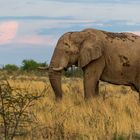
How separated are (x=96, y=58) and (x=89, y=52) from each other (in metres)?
0.24

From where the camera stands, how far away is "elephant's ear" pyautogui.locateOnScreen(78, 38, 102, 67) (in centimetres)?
1633

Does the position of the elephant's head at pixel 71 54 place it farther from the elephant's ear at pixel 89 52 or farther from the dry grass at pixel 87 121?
the dry grass at pixel 87 121

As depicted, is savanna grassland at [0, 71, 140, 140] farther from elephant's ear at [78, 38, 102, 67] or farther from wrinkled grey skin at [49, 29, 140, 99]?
elephant's ear at [78, 38, 102, 67]

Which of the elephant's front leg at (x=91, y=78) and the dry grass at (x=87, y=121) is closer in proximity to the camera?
the dry grass at (x=87, y=121)

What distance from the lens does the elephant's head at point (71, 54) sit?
1636 cm

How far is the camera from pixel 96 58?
1641 centimetres

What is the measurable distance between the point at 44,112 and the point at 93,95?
11.6 feet

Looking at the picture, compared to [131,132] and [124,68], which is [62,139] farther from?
[124,68]

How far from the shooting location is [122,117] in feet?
40.8

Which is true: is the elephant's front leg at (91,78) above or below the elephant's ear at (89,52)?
below

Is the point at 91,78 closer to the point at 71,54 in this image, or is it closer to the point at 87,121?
the point at 71,54

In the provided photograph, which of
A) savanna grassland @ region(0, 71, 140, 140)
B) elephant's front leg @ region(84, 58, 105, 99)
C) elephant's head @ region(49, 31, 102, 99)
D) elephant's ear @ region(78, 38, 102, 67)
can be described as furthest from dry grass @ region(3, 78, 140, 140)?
elephant's ear @ region(78, 38, 102, 67)

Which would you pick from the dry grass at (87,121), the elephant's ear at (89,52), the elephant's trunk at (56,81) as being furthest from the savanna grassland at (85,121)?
the elephant's ear at (89,52)

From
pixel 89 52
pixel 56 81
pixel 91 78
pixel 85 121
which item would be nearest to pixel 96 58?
pixel 89 52
